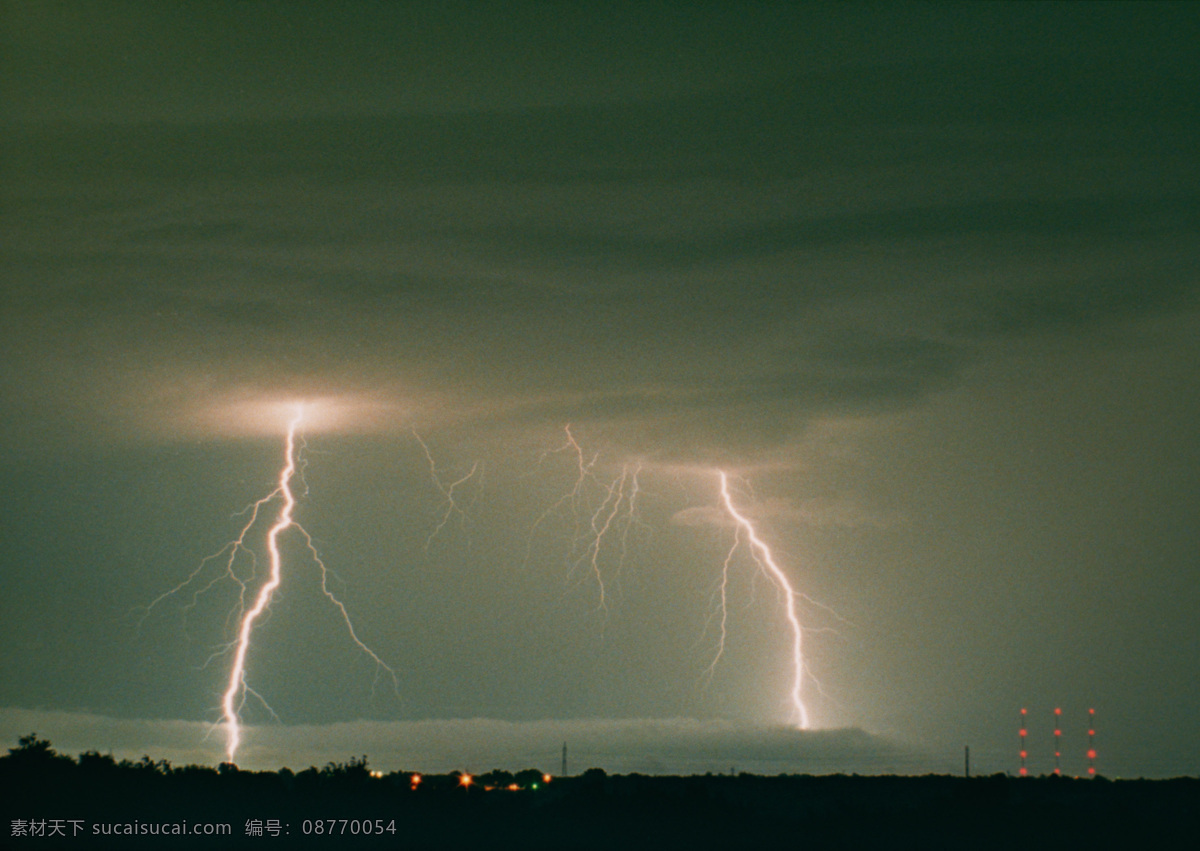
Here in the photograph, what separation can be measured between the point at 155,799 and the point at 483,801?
11507mm

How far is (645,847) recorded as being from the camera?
123 feet

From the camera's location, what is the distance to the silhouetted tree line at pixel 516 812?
37.3 m

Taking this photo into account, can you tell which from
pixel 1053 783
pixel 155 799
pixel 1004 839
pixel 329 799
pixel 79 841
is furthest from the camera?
pixel 1053 783

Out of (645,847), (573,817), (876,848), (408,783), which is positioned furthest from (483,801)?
(876,848)

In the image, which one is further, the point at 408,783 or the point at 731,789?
the point at 731,789

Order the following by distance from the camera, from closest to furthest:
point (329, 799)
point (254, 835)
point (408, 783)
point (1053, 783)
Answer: point (254, 835) < point (329, 799) < point (408, 783) < point (1053, 783)

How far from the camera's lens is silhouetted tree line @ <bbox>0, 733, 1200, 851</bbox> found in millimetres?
37344

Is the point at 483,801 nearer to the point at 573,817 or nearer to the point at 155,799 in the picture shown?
the point at 573,817

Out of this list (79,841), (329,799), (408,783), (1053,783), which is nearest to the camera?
(79,841)

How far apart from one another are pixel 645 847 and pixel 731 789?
104ft

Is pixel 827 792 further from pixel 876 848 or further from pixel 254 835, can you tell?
pixel 254 835

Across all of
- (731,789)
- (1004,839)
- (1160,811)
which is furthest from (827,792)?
(1004,839)

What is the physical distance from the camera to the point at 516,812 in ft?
152

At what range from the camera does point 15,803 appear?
37062 mm
